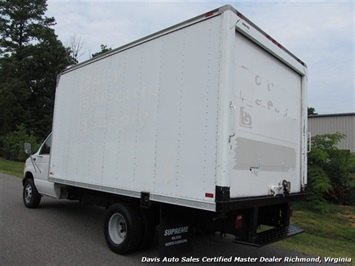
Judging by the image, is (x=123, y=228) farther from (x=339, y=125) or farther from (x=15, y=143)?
(x=339, y=125)

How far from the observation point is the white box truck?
13.8 ft

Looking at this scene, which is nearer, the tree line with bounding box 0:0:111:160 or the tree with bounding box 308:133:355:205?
the tree with bounding box 308:133:355:205

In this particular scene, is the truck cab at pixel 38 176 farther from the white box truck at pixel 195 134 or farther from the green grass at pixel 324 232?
the green grass at pixel 324 232

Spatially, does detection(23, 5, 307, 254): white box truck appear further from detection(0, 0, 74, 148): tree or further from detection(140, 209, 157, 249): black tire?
detection(0, 0, 74, 148): tree

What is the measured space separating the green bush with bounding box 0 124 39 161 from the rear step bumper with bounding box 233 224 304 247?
77.1ft

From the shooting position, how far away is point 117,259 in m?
5.16

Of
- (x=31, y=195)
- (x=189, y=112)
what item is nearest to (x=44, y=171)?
(x=31, y=195)

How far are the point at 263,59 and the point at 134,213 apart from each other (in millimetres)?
3221

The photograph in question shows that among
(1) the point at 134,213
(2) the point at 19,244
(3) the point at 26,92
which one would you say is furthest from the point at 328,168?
(3) the point at 26,92

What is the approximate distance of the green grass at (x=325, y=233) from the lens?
19.8 ft

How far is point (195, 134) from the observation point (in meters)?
4.36

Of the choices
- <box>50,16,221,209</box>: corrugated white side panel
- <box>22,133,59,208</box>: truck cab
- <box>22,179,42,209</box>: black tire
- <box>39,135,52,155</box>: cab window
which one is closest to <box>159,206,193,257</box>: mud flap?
<box>50,16,221,209</box>: corrugated white side panel

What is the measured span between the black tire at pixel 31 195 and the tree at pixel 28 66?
25120 millimetres

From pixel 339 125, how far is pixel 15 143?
2726cm
